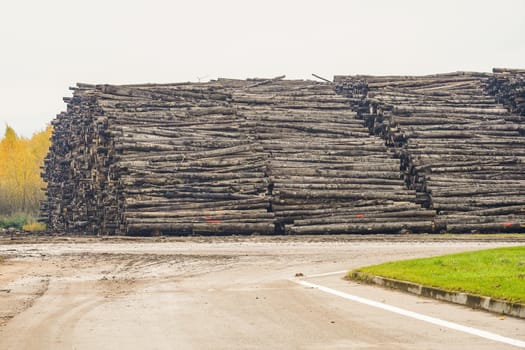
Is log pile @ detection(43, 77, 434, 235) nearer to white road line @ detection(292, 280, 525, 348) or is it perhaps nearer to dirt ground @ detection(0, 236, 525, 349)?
dirt ground @ detection(0, 236, 525, 349)

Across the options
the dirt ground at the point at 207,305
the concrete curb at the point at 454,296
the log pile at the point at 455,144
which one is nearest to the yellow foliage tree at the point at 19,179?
the log pile at the point at 455,144

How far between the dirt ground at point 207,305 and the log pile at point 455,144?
37.3 ft

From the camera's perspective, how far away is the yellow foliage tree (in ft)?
253

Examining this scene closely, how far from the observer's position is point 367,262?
22062 mm

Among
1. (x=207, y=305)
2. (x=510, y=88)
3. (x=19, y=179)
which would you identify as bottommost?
(x=207, y=305)

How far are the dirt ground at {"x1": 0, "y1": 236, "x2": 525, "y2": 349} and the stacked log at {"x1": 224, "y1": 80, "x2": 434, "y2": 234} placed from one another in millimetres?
10402

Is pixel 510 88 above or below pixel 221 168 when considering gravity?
above

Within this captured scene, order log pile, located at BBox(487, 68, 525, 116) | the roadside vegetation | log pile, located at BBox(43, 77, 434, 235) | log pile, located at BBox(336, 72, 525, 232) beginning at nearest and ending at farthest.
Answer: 1. log pile, located at BBox(43, 77, 434, 235)
2. log pile, located at BBox(336, 72, 525, 232)
3. log pile, located at BBox(487, 68, 525, 116)
4. the roadside vegetation

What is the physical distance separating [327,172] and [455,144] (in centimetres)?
685

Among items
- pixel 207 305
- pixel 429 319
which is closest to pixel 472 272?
pixel 429 319

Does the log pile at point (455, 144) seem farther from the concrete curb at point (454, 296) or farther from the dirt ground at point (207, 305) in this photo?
the concrete curb at point (454, 296)


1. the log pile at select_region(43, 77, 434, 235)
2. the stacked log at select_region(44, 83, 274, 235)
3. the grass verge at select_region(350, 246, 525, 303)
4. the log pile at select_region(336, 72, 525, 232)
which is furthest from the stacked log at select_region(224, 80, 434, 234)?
the grass verge at select_region(350, 246, 525, 303)

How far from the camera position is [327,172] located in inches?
1558

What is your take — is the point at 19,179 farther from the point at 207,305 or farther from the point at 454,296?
the point at 454,296
